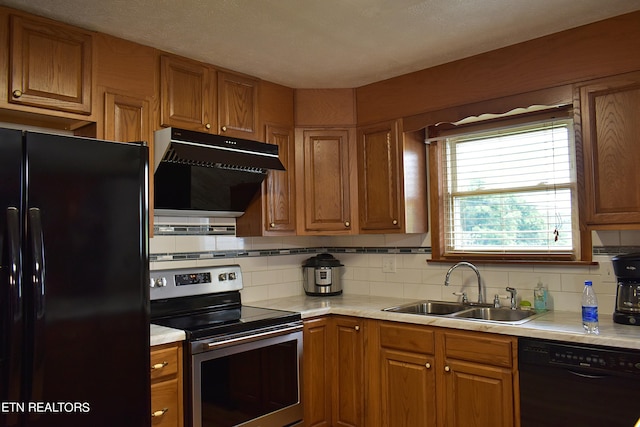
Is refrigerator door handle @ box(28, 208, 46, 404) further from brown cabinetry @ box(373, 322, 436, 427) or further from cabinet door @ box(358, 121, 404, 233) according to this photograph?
cabinet door @ box(358, 121, 404, 233)

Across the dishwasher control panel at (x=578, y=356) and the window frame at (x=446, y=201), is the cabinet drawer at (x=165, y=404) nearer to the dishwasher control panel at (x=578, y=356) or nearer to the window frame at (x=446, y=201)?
the dishwasher control panel at (x=578, y=356)

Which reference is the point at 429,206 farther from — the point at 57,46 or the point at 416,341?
the point at 57,46

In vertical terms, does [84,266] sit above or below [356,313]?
above

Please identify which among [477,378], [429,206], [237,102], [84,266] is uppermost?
[237,102]

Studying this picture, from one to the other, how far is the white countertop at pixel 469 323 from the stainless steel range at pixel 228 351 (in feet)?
0.55

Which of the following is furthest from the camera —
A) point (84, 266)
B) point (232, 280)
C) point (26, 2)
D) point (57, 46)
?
point (232, 280)

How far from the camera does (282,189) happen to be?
337cm

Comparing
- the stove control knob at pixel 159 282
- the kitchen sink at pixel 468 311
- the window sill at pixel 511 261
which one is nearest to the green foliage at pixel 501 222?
the window sill at pixel 511 261

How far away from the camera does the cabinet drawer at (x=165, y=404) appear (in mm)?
2285

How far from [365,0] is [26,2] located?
4.80 feet

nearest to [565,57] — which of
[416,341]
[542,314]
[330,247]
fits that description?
[542,314]

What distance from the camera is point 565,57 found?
2.60 metres

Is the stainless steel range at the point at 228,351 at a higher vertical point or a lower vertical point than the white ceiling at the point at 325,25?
lower

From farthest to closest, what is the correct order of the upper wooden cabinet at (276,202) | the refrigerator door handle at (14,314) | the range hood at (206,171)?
the upper wooden cabinet at (276,202)
the range hood at (206,171)
the refrigerator door handle at (14,314)
